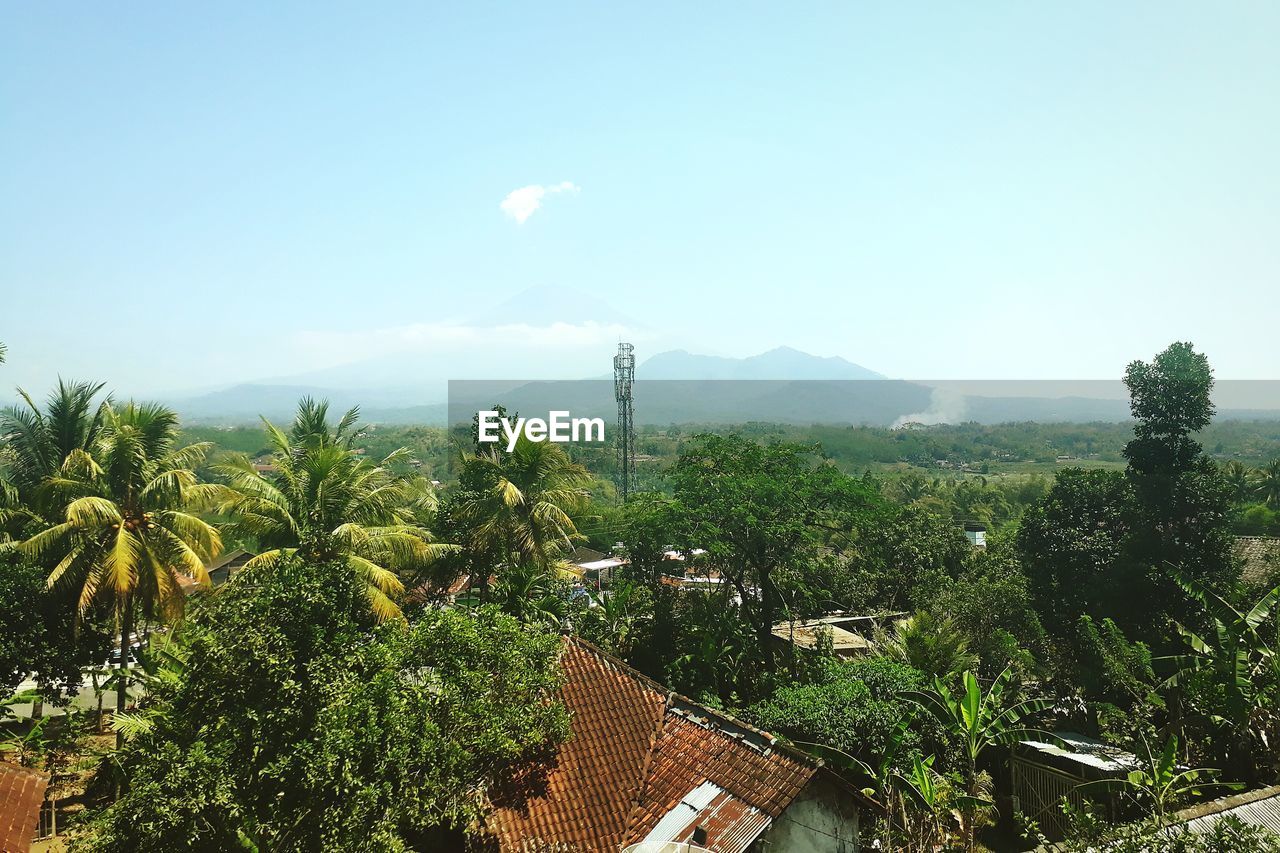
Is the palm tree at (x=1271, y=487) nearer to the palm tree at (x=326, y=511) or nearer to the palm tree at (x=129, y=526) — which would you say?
the palm tree at (x=326, y=511)

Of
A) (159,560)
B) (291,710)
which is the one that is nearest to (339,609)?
(291,710)

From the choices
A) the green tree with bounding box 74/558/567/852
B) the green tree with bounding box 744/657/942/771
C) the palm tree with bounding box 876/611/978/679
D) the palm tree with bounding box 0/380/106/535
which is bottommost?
the palm tree with bounding box 876/611/978/679

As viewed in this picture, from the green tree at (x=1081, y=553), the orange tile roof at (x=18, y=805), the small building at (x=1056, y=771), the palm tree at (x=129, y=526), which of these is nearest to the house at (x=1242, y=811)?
the small building at (x=1056, y=771)

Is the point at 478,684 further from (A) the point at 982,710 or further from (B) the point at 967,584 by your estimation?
(B) the point at 967,584

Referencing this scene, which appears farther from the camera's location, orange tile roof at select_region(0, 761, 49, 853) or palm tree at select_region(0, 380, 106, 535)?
palm tree at select_region(0, 380, 106, 535)

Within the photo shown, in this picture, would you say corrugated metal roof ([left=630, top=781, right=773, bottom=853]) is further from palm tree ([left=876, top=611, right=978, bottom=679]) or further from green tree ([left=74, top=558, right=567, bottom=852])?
palm tree ([left=876, top=611, right=978, bottom=679])

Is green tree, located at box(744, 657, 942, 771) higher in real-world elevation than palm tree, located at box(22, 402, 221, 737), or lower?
lower

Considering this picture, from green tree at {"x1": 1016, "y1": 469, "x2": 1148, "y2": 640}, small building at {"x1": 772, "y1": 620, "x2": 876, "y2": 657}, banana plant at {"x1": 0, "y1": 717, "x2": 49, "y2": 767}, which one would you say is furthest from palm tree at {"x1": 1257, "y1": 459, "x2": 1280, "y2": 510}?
banana plant at {"x1": 0, "y1": 717, "x2": 49, "y2": 767}
